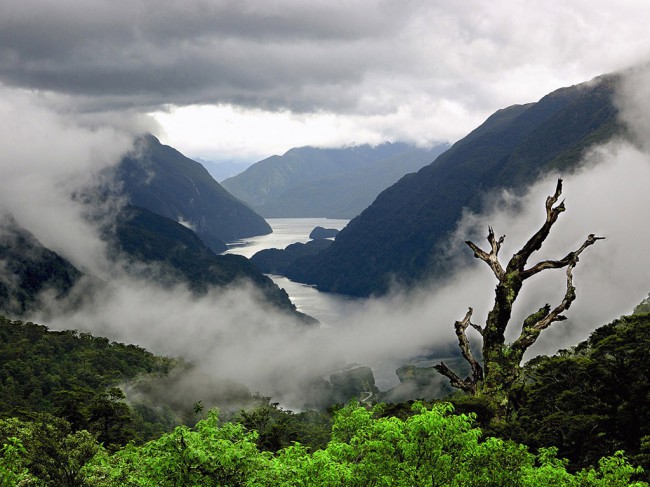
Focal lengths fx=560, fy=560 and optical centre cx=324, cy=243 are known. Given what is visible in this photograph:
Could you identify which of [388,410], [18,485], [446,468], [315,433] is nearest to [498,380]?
[446,468]

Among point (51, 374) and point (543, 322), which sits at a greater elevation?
point (543, 322)

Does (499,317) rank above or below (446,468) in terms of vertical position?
above

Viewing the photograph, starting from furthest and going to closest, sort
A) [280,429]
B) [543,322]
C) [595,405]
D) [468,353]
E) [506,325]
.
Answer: [280,429] → [595,405] → [468,353] → [543,322] → [506,325]

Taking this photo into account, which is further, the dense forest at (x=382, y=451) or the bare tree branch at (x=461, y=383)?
the bare tree branch at (x=461, y=383)

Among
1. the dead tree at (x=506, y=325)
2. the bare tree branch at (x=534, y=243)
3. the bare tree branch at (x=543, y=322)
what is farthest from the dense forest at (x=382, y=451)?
the bare tree branch at (x=534, y=243)

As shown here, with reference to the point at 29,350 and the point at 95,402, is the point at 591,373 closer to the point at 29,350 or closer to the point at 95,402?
the point at 95,402

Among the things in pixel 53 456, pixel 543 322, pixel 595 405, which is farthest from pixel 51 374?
pixel 543 322

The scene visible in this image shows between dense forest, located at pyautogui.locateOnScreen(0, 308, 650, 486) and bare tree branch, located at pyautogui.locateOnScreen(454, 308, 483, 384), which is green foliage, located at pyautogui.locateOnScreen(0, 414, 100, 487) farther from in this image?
bare tree branch, located at pyautogui.locateOnScreen(454, 308, 483, 384)

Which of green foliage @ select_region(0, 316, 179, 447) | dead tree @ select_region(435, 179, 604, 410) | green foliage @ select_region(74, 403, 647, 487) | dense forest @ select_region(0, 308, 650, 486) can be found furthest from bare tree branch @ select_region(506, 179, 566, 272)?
green foliage @ select_region(0, 316, 179, 447)

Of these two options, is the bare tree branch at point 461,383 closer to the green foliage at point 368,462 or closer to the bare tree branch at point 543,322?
the bare tree branch at point 543,322

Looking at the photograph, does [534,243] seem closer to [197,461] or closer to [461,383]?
[461,383]

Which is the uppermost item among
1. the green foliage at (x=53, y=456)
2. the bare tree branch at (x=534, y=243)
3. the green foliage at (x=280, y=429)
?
the bare tree branch at (x=534, y=243)
